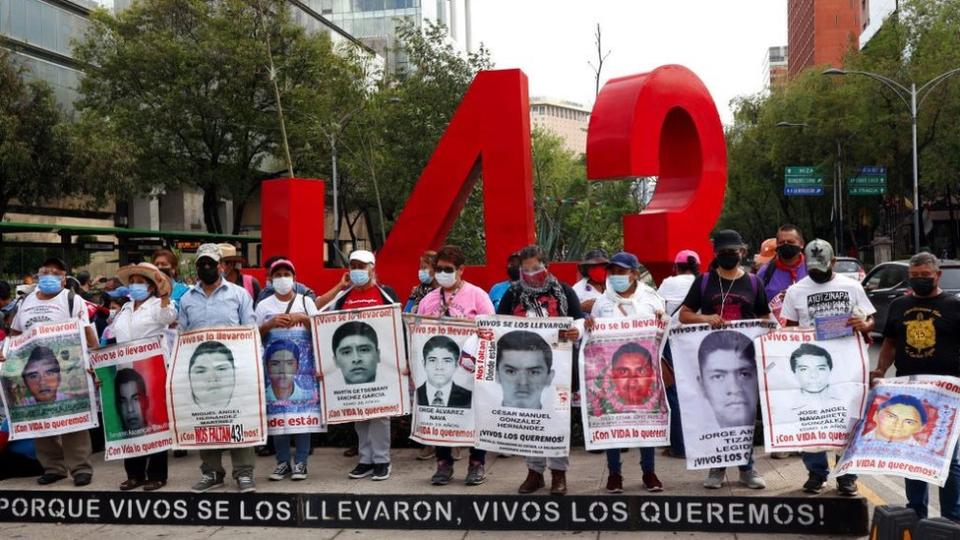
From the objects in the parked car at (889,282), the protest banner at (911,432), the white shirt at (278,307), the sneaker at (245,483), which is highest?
the white shirt at (278,307)

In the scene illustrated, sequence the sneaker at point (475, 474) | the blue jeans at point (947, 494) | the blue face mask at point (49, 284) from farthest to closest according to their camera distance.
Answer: the blue face mask at point (49, 284) → the sneaker at point (475, 474) → the blue jeans at point (947, 494)

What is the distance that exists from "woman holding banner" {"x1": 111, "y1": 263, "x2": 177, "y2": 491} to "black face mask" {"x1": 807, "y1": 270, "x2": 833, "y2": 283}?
4943 mm

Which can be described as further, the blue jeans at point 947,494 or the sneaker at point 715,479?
the sneaker at point 715,479

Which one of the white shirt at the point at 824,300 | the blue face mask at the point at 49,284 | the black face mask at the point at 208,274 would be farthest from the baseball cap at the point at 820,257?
the blue face mask at the point at 49,284

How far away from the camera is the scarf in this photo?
7531 millimetres

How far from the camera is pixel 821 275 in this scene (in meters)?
7.09

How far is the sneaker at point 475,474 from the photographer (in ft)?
25.6

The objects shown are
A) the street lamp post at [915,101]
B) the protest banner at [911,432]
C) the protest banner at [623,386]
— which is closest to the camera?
the protest banner at [911,432]

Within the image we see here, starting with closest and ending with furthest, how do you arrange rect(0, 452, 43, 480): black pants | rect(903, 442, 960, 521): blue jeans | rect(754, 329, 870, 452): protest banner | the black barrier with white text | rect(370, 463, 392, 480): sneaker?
1. rect(903, 442, 960, 521): blue jeans
2. the black barrier with white text
3. rect(754, 329, 870, 452): protest banner
4. rect(370, 463, 392, 480): sneaker
5. rect(0, 452, 43, 480): black pants

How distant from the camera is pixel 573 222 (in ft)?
68.3

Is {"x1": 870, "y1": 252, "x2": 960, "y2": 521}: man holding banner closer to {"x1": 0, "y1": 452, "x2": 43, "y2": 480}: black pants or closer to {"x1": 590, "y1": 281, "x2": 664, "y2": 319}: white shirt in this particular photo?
{"x1": 590, "y1": 281, "x2": 664, "y2": 319}: white shirt

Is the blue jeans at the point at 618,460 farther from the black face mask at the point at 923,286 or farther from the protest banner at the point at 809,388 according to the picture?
the black face mask at the point at 923,286

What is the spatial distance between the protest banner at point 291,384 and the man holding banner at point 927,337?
14.0ft

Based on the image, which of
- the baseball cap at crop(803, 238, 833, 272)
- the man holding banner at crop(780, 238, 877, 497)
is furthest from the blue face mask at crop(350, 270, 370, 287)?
the baseball cap at crop(803, 238, 833, 272)
